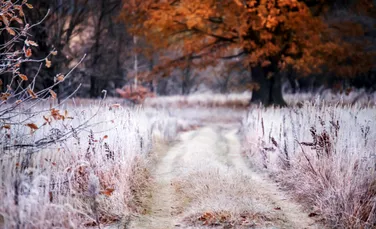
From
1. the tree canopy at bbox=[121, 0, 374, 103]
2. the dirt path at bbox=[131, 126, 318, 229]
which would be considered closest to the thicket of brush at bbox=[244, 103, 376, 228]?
the dirt path at bbox=[131, 126, 318, 229]

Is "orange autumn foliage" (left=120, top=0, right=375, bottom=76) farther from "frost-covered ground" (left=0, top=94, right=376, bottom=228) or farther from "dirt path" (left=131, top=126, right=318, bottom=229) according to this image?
"dirt path" (left=131, top=126, right=318, bottom=229)

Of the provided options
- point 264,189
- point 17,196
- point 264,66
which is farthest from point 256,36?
point 17,196

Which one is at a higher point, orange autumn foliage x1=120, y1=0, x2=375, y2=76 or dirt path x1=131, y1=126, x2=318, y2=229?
orange autumn foliage x1=120, y1=0, x2=375, y2=76

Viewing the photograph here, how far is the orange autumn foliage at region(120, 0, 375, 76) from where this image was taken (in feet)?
51.5

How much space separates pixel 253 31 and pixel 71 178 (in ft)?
44.9

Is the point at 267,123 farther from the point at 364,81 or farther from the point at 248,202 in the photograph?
the point at 364,81

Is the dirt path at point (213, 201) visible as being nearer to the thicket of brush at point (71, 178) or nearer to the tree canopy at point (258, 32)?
the thicket of brush at point (71, 178)

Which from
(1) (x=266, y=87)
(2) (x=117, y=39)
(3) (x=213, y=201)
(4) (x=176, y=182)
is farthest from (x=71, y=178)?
(2) (x=117, y=39)

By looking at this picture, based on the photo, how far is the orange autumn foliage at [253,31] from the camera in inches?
618

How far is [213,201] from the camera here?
484 centimetres

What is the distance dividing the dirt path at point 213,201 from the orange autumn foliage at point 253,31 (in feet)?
31.4

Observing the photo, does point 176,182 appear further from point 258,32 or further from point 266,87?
point 266,87

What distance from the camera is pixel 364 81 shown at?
78.1ft

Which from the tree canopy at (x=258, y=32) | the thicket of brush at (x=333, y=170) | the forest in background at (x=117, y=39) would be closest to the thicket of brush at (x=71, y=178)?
the thicket of brush at (x=333, y=170)
